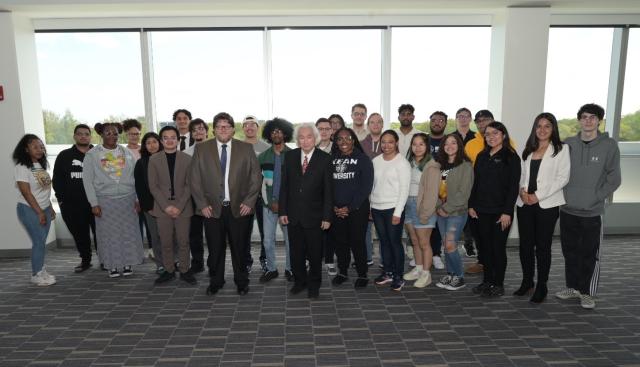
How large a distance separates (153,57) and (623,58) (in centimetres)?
720

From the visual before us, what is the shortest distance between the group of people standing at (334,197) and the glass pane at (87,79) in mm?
1712

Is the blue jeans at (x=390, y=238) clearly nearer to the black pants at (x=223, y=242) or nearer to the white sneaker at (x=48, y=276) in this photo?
the black pants at (x=223, y=242)

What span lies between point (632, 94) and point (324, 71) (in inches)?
191

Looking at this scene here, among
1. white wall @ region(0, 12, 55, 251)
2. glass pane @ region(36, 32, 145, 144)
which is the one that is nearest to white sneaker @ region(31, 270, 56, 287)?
white wall @ region(0, 12, 55, 251)

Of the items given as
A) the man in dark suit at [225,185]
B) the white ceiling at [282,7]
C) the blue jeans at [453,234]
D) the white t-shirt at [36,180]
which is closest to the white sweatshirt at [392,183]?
the blue jeans at [453,234]

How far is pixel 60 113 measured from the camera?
6914 mm

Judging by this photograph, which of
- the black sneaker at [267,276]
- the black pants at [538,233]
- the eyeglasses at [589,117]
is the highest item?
the eyeglasses at [589,117]

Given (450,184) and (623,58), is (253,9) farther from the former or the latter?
(623,58)

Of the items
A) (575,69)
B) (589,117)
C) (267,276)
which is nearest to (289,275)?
(267,276)

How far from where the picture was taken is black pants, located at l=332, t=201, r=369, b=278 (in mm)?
4629

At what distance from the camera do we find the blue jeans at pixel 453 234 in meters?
4.53

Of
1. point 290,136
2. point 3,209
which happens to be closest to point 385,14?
point 290,136

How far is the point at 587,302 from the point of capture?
164 inches

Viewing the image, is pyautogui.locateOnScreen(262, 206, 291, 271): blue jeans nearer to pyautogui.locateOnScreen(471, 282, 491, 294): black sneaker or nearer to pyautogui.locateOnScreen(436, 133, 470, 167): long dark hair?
pyautogui.locateOnScreen(436, 133, 470, 167): long dark hair
